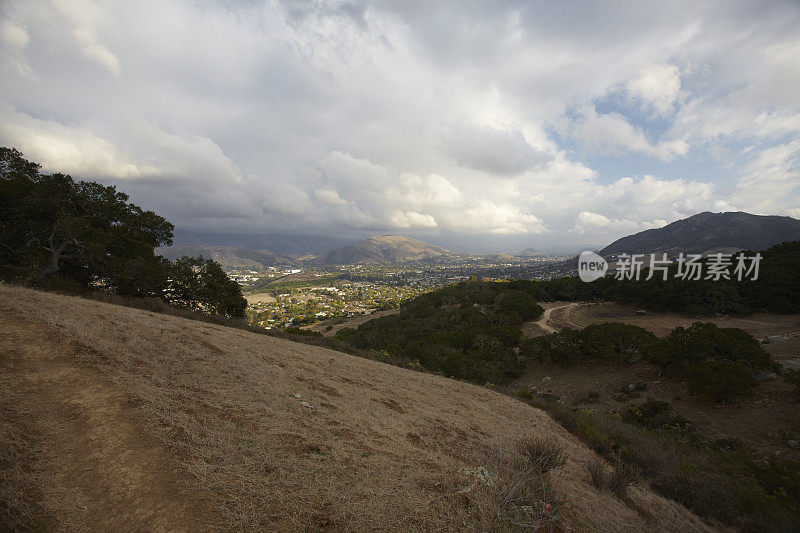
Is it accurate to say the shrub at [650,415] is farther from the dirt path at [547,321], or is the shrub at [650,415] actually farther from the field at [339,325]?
the field at [339,325]

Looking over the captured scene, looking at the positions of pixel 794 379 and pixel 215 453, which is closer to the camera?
pixel 215 453

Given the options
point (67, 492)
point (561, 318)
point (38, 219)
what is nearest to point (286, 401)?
point (67, 492)

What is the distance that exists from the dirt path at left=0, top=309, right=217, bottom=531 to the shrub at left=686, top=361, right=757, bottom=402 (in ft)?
73.0

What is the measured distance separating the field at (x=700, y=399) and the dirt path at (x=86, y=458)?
1913 cm

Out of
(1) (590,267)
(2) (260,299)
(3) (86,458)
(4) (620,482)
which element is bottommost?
(2) (260,299)

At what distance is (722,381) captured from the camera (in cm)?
1456

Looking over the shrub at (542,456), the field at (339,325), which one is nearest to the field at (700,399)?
the shrub at (542,456)

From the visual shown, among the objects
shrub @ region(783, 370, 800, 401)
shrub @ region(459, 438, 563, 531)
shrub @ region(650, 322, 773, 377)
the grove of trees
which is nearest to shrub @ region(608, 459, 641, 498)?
shrub @ region(459, 438, 563, 531)

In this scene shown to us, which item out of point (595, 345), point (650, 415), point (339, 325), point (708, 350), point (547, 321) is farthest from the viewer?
point (339, 325)

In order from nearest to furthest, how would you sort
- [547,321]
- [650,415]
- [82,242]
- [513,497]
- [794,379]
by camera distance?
1. [513,497]
2. [794,379]
3. [650,415]
4. [82,242]
5. [547,321]

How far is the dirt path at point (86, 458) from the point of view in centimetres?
277

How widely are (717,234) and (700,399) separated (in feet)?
629

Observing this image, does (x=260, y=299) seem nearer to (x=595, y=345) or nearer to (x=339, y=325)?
(x=339, y=325)

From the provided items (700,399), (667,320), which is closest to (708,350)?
(700,399)
